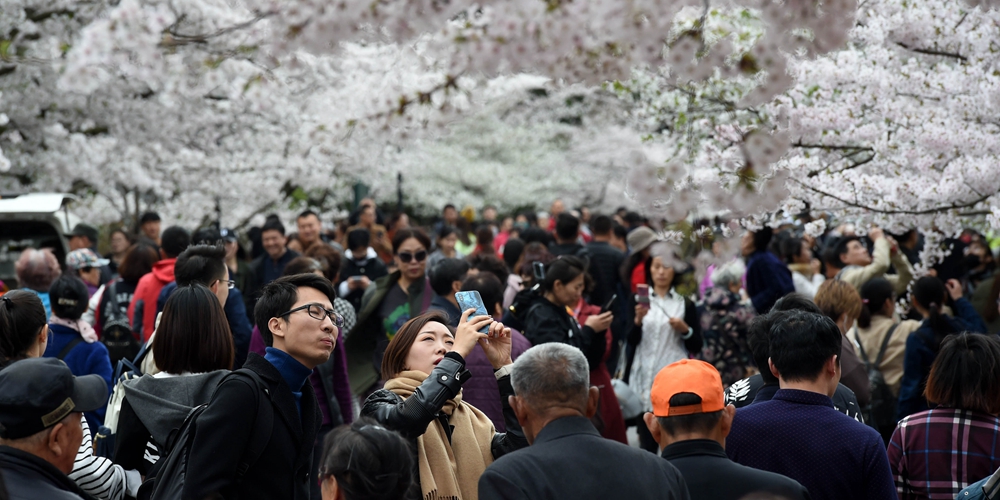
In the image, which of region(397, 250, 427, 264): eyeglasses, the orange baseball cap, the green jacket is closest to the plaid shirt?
the orange baseball cap

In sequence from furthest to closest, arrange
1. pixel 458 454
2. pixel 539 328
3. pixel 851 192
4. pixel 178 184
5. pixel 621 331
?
1. pixel 178 184
2. pixel 621 331
3. pixel 851 192
4. pixel 539 328
5. pixel 458 454

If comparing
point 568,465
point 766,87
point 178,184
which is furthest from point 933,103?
point 178,184

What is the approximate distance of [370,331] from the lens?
22.6 feet

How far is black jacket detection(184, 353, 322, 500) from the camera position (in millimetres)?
3152

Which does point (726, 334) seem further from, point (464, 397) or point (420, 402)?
point (420, 402)

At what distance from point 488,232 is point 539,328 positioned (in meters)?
4.62

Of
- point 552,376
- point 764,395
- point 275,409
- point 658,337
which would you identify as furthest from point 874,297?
point 275,409

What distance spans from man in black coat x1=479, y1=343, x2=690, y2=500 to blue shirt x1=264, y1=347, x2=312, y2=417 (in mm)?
1062

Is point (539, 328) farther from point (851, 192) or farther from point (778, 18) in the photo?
point (778, 18)

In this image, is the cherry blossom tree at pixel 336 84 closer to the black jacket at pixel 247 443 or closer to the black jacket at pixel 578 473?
the black jacket at pixel 578 473

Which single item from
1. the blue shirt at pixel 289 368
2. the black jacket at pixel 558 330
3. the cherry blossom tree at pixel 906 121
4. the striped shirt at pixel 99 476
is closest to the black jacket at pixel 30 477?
the striped shirt at pixel 99 476

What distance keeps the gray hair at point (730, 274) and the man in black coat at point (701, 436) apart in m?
5.92

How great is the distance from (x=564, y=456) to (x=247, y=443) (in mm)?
1267

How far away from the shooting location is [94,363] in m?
5.35
